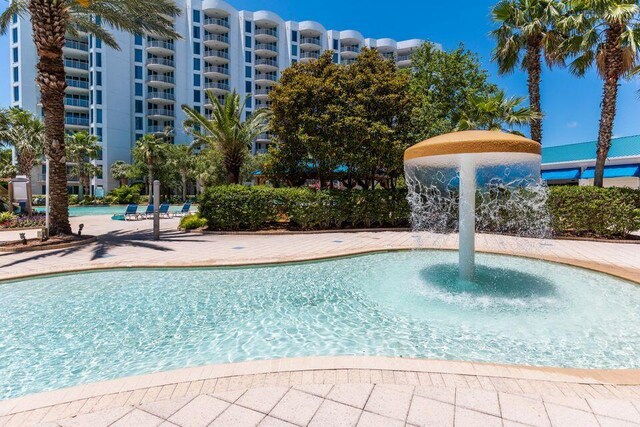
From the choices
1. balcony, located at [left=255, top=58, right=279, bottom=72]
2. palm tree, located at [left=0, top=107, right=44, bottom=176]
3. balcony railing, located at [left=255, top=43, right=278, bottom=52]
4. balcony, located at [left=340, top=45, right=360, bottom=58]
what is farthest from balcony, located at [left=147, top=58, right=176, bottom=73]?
balcony, located at [left=340, top=45, right=360, bottom=58]

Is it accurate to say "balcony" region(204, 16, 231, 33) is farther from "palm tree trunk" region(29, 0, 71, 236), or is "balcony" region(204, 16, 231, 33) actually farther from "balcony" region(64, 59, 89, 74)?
"palm tree trunk" region(29, 0, 71, 236)

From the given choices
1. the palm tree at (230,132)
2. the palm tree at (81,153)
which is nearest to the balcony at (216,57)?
the palm tree at (81,153)

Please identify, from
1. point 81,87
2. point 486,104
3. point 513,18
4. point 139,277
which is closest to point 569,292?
point 139,277

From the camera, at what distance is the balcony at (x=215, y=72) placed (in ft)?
186

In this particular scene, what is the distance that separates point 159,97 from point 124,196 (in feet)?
64.2

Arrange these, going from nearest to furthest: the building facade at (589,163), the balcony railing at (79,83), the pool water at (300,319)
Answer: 1. the pool water at (300,319)
2. the building facade at (589,163)
3. the balcony railing at (79,83)

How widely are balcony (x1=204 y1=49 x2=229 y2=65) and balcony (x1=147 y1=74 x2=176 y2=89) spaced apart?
296 inches

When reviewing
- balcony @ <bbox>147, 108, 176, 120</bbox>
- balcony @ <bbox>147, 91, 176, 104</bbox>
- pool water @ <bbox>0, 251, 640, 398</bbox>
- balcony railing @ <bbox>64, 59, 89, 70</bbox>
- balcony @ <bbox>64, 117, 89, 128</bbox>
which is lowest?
pool water @ <bbox>0, 251, 640, 398</bbox>

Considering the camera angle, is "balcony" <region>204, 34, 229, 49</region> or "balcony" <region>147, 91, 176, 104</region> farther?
"balcony" <region>204, 34, 229, 49</region>

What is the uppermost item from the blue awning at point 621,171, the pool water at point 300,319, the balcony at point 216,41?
the balcony at point 216,41

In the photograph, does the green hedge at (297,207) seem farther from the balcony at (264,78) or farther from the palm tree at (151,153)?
the balcony at (264,78)

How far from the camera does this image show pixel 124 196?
4378cm

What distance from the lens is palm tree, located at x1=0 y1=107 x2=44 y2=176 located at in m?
28.4

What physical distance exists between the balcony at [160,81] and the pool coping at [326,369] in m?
60.3
